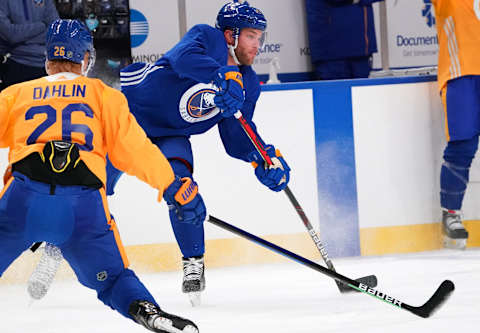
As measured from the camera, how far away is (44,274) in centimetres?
261

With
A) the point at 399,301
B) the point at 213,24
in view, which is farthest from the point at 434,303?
the point at 213,24

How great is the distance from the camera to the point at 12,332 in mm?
2340

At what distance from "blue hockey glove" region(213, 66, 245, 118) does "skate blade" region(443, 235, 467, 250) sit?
5.80 ft

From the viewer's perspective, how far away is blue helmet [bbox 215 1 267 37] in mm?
2795

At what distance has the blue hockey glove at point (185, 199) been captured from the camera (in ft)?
6.17

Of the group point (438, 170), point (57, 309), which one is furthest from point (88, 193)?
point (438, 170)

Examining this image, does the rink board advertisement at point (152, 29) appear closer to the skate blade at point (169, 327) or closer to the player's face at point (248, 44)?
the player's face at point (248, 44)

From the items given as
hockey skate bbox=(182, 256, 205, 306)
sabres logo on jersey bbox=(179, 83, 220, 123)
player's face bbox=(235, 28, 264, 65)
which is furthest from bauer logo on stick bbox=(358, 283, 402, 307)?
player's face bbox=(235, 28, 264, 65)

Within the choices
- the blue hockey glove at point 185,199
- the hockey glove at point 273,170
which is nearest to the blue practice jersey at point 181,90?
the hockey glove at point 273,170

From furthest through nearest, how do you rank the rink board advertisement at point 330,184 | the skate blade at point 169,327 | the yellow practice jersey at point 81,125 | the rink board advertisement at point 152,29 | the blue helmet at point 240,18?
the rink board advertisement at point 152,29 → the rink board advertisement at point 330,184 → the blue helmet at point 240,18 → the yellow practice jersey at point 81,125 → the skate blade at point 169,327

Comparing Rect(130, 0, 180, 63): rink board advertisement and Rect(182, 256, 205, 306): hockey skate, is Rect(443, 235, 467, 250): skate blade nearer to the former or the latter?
Rect(182, 256, 205, 306): hockey skate

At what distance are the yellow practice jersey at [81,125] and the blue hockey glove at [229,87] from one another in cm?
65

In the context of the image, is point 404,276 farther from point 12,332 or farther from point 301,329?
point 12,332

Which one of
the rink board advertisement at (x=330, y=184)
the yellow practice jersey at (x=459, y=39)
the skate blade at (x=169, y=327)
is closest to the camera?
the skate blade at (x=169, y=327)
